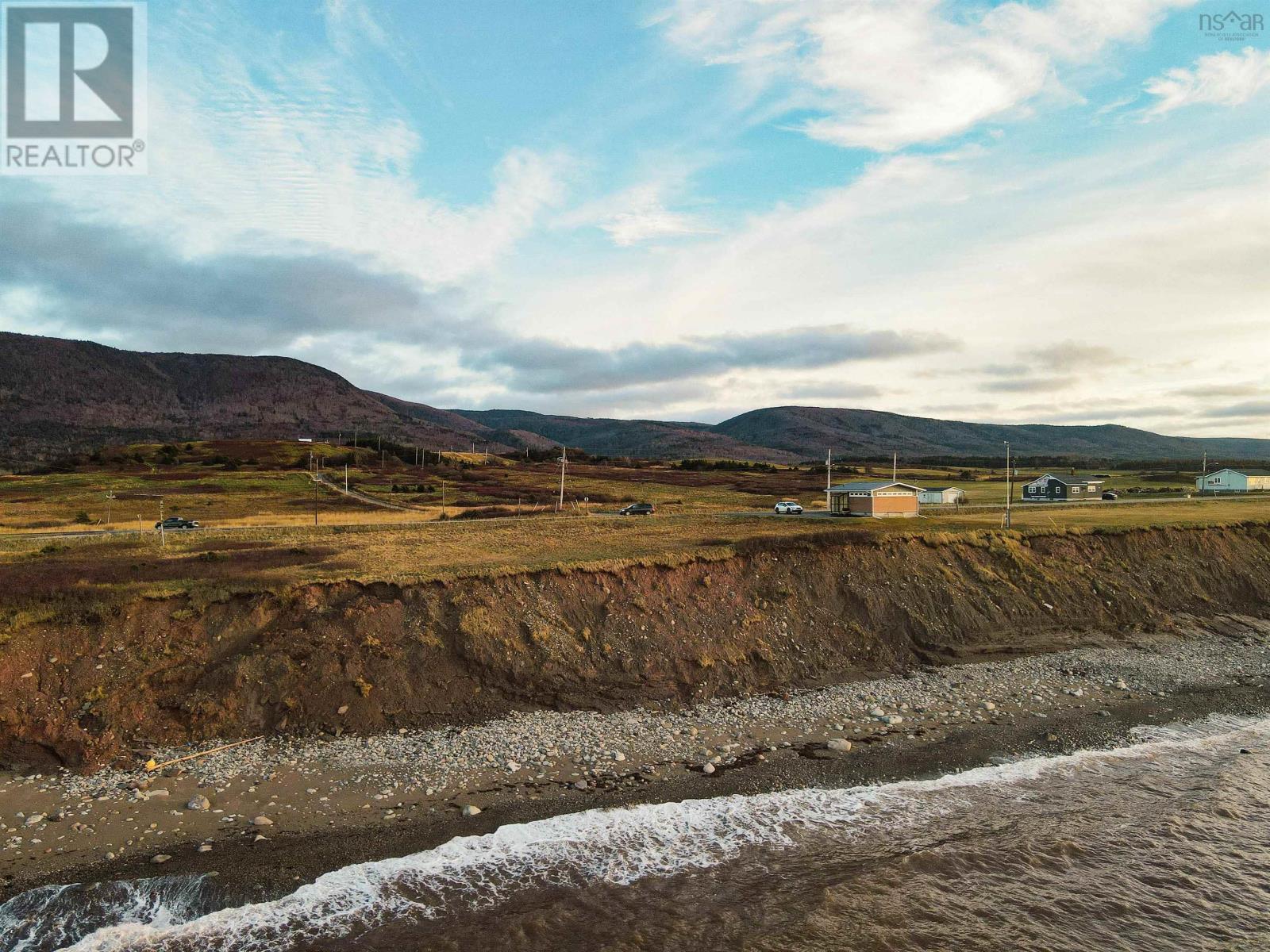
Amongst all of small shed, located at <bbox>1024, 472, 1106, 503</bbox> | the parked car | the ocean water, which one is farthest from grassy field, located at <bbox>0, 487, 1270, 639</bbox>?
small shed, located at <bbox>1024, 472, 1106, 503</bbox>

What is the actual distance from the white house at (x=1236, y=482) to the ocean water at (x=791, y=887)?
119163 millimetres

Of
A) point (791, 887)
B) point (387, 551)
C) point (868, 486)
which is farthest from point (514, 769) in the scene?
point (868, 486)

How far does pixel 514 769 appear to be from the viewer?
18.9 meters

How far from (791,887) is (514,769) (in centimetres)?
816

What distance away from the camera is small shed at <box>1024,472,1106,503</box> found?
89.4 metres

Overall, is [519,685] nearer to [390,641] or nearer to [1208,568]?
[390,641]

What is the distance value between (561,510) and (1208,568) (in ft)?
181

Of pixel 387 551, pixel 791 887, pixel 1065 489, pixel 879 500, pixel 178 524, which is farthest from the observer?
pixel 1065 489

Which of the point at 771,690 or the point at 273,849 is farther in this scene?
the point at 771,690

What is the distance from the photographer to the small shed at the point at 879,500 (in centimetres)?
6338

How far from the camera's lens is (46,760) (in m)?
18.5

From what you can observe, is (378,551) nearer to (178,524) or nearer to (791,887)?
(791,887)

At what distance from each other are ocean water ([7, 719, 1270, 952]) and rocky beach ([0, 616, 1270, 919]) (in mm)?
819

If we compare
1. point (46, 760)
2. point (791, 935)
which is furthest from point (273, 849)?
point (791, 935)
